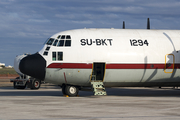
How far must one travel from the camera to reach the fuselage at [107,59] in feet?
74.1

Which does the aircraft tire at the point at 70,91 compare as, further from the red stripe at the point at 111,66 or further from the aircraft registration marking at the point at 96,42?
the aircraft registration marking at the point at 96,42

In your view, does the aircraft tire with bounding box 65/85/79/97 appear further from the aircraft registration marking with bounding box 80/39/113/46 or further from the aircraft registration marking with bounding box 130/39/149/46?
the aircraft registration marking with bounding box 130/39/149/46

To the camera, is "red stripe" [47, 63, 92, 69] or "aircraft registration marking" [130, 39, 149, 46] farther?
"aircraft registration marking" [130, 39, 149, 46]

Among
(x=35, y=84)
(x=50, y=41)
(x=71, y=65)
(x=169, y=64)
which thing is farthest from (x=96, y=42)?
(x=35, y=84)

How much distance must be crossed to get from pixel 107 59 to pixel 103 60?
12.5 inches

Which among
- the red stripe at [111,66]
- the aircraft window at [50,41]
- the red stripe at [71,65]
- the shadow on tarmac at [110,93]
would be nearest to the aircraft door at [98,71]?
the red stripe at [111,66]

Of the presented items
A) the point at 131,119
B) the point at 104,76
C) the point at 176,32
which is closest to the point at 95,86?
the point at 104,76

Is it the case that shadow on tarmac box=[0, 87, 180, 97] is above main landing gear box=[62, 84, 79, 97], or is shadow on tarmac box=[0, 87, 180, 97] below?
below

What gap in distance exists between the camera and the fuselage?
2258 cm

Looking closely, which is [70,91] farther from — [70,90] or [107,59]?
[107,59]

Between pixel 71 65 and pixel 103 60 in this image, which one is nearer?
pixel 71 65

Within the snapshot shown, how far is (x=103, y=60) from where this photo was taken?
22656mm

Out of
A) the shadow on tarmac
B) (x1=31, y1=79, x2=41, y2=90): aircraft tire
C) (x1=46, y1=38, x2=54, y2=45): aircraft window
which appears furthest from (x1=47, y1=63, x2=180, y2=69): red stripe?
(x1=31, y1=79, x2=41, y2=90): aircraft tire

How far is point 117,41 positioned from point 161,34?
395cm
